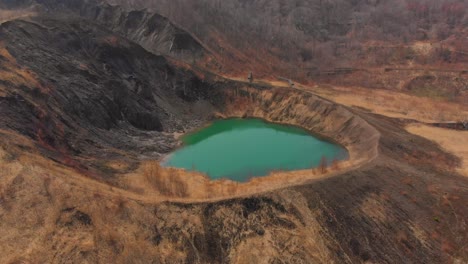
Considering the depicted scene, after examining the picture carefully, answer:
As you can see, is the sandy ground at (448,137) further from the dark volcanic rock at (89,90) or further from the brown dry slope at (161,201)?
the dark volcanic rock at (89,90)

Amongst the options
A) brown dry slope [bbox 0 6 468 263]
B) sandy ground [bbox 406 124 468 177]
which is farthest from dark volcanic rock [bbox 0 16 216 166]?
Result: sandy ground [bbox 406 124 468 177]

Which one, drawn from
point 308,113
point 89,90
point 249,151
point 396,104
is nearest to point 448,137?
point 396,104

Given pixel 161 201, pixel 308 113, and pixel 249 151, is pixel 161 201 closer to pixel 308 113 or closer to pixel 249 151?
pixel 249 151

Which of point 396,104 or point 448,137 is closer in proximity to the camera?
point 448,137

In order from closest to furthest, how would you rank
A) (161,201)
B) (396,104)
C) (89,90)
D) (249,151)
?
(161,201) < (249,151) < (89,90) < (396,104)

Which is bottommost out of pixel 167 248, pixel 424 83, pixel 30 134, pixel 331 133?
pixel 30 134

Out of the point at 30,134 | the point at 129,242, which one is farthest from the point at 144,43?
the point at 129,242

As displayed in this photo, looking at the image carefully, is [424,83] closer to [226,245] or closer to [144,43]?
[144,43]
